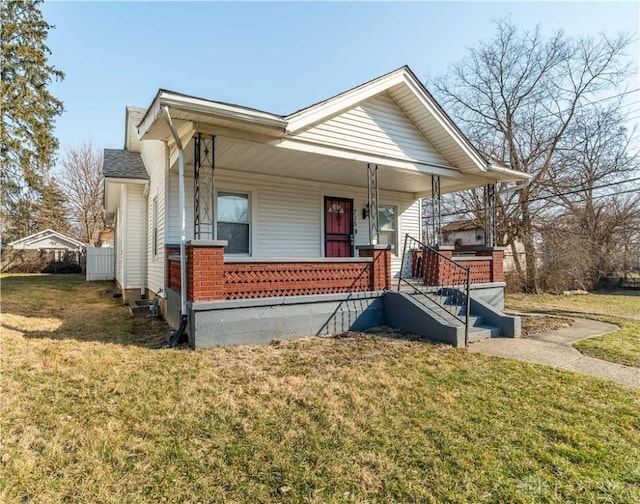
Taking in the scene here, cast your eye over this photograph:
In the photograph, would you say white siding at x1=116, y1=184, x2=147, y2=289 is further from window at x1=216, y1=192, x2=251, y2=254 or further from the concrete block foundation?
the concrete block foundation

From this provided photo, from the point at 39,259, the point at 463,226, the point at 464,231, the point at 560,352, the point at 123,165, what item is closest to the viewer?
the point at 560,352

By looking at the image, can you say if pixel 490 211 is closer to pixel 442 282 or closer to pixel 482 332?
pixel 442 282

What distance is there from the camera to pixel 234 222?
8.38 metres

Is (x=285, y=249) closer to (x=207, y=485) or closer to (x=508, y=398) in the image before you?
(x=508, y=398)

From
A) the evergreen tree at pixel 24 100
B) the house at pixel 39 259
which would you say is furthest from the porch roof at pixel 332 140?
the house at pixel 39 259

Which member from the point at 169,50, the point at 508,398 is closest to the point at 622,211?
the point at 508,398

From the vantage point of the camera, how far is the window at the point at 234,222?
8242mm

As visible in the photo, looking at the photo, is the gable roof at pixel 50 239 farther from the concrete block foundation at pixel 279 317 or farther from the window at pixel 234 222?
the concrete block foundation at pixel 279 317

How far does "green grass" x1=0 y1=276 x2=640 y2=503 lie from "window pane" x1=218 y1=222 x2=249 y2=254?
11.8 ft

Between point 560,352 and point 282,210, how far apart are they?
6.30m

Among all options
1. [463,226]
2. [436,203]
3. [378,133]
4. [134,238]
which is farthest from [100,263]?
[463,226]

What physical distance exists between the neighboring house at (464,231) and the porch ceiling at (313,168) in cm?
280

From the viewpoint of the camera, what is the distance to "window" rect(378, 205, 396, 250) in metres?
10.7

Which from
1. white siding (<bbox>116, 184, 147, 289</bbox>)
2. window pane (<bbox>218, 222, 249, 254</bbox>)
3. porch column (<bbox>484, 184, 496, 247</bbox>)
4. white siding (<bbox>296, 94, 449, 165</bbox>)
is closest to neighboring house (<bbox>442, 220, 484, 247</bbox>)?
porch column (<bbox>484, 184, 496, 247</bbox>)
